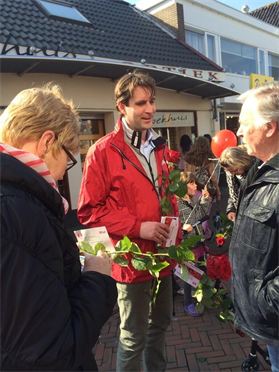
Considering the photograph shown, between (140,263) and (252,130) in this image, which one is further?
(140,263)

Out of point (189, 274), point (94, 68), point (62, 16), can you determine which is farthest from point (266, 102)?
point (62, 16)

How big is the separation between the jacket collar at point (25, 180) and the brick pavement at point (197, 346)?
234cm

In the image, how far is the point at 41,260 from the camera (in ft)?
3.39

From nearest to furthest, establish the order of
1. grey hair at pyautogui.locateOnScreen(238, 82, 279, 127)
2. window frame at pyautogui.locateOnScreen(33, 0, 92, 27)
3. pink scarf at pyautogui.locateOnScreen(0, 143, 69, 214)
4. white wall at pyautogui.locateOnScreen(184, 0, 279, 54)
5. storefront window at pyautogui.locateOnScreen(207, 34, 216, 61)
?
pink scarf at pyautogui.locateOnScreen(0, 143, 69, 214) < grey hair at pyautogui.locateOnScreen(238, 82, 279, 127) < window frame at pyautogui.locateOnScreen(33, 0, 92, 27) < white wall at pyautogui.locateOnScreen(184, 0, 279, 54) < storefront window at pyautogui.locateOnScreen(207, 34, 216, 61)

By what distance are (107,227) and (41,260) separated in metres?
1.12

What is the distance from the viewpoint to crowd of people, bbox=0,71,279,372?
1012 millimetres

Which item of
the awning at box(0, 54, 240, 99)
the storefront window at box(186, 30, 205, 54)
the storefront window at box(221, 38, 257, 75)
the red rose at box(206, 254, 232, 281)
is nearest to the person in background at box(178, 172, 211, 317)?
the red rose at box(206, 254, 232, 281)

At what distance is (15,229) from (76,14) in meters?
10.3

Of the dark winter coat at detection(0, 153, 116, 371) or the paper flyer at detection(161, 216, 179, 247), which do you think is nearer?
the dark winter coat at detection(0, 153, 116, 371)

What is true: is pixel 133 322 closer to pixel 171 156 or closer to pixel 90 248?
pixel 90 248

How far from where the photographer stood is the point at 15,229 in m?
0.99

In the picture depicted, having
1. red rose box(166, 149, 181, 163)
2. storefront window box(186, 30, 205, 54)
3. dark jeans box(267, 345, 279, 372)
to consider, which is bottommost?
dark jeans box(267, 345, 279, 372)

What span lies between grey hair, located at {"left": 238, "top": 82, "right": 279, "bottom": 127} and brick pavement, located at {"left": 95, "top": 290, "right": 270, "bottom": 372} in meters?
2.08

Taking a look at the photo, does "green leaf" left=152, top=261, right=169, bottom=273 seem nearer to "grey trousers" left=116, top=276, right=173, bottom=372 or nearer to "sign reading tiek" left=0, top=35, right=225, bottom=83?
"grey trousers" left=116, top=276, right=173, bottom=372
